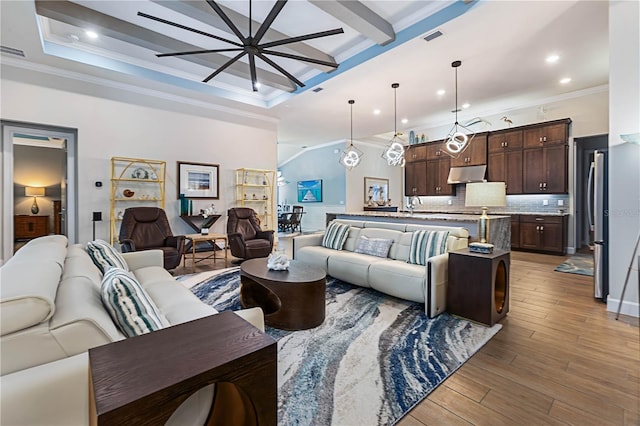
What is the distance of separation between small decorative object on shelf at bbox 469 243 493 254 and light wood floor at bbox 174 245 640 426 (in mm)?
692

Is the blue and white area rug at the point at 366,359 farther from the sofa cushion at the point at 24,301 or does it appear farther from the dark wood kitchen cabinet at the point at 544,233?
the dark wood kitchen cabinet at the point at 544,233

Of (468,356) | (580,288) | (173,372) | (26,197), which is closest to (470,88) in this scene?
(580,288)

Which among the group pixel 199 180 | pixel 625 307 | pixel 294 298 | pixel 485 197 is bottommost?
pixel 625 307

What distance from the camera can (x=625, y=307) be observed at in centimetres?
290

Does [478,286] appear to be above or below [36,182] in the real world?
below

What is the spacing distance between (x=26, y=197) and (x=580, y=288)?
8763 mm

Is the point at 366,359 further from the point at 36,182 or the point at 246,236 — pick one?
the point at 36,182

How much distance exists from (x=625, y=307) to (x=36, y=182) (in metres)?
8.78

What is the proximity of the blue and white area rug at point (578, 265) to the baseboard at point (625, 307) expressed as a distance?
169 cm

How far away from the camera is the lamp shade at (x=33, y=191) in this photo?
16.9ft

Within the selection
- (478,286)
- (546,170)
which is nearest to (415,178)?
(546,170)

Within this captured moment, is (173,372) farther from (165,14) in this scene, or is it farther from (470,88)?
(470,88)

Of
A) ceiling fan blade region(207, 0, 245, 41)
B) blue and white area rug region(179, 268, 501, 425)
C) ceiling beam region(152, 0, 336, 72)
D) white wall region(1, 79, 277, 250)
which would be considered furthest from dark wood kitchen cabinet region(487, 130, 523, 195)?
ceiling fan blade region(207, 0, 245, 41)

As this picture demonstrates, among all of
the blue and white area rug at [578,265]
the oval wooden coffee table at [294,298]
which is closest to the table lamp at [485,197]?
the oval wooden coffee table at [294,298]
